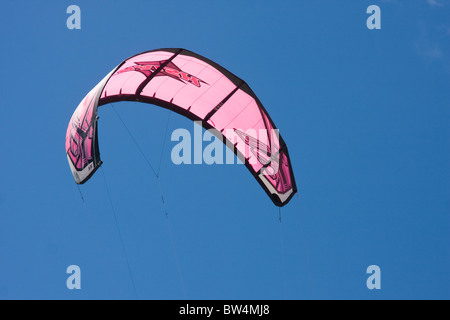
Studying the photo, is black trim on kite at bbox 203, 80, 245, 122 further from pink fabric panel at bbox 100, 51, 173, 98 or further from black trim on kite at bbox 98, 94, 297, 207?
pink fabric panel at bbox 100, 51, 173, 98

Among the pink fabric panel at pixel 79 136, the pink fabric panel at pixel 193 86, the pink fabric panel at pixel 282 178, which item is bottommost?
the pink fabric panel at pixel 282 178

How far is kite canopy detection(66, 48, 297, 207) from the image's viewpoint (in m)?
18.9

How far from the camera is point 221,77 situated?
64.4 feet

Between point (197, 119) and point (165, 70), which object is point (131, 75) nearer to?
point (165, 70)

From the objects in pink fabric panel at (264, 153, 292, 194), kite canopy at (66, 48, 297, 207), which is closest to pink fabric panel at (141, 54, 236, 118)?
kite canopy at (66, 48, 297, 207)

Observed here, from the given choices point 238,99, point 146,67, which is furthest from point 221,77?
point 146,67

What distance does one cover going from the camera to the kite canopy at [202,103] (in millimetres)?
18891

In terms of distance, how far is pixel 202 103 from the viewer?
19203 mm

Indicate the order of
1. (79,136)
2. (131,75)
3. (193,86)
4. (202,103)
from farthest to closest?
1. (79,136)
2. (131,75)
3. (193,86)
4. (202,103)

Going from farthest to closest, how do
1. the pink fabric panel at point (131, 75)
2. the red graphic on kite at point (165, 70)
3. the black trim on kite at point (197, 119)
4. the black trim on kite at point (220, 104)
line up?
the pink fabric panel at point (131, 75), the red graphic on kite at point (165, 70), the black trim on kite at point (220, 104), the black trim on kite at point (197, 119)

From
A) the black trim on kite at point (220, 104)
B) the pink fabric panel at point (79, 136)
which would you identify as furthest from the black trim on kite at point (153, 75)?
the black trim on kite at point (220, 104)

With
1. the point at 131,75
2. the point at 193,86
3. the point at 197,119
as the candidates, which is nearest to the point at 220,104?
the point at 197,119

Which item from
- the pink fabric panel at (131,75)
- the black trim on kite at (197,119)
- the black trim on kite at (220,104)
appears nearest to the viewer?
the black trim on kite at (197,119)

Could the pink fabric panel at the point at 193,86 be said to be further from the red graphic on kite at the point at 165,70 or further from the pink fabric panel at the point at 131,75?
the pink fabric panel at the point at 131,75
